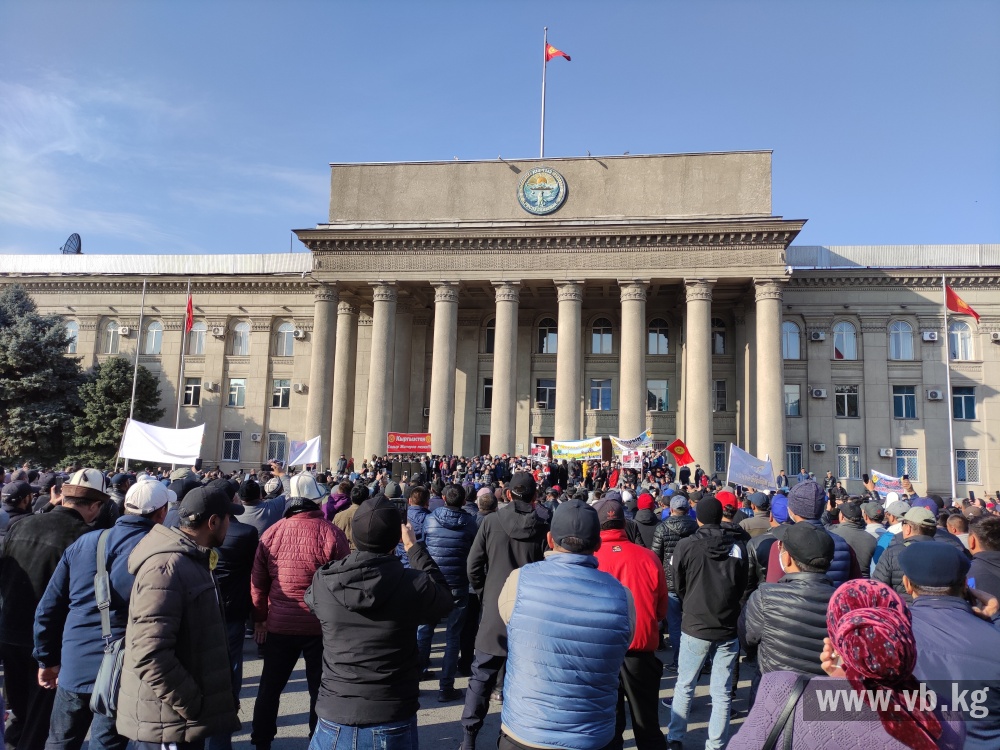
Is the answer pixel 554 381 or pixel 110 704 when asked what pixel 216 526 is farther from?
pixel 554 381

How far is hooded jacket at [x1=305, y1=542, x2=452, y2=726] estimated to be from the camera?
3.43 m

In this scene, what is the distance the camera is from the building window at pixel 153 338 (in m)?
37.1

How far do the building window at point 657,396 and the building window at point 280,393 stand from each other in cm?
1926

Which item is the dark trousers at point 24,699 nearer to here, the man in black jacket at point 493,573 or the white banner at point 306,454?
the man in black jacket at point 493,573

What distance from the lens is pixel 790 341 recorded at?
32000 millimetres

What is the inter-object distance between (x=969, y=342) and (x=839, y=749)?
118 ft

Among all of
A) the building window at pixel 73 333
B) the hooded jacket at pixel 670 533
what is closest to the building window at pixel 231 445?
the building window at pixel 73 333

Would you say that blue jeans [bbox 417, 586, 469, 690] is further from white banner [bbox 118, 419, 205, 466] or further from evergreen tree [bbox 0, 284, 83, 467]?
evergreen tree [bbox 0, 284, 83, 467]

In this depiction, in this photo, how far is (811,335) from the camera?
31.6 metres

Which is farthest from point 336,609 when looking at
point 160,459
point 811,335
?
point 811,335

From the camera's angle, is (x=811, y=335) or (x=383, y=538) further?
(x=811, y=335)

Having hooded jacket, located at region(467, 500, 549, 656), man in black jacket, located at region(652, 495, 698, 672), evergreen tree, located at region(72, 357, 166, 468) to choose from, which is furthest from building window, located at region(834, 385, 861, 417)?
evergreen tree, located at region(72, 357, 166, 468)

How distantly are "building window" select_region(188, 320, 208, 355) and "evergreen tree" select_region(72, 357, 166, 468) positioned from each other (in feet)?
11.1

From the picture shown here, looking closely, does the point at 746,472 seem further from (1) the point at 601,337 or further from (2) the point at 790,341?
(1) the point at 601,337
